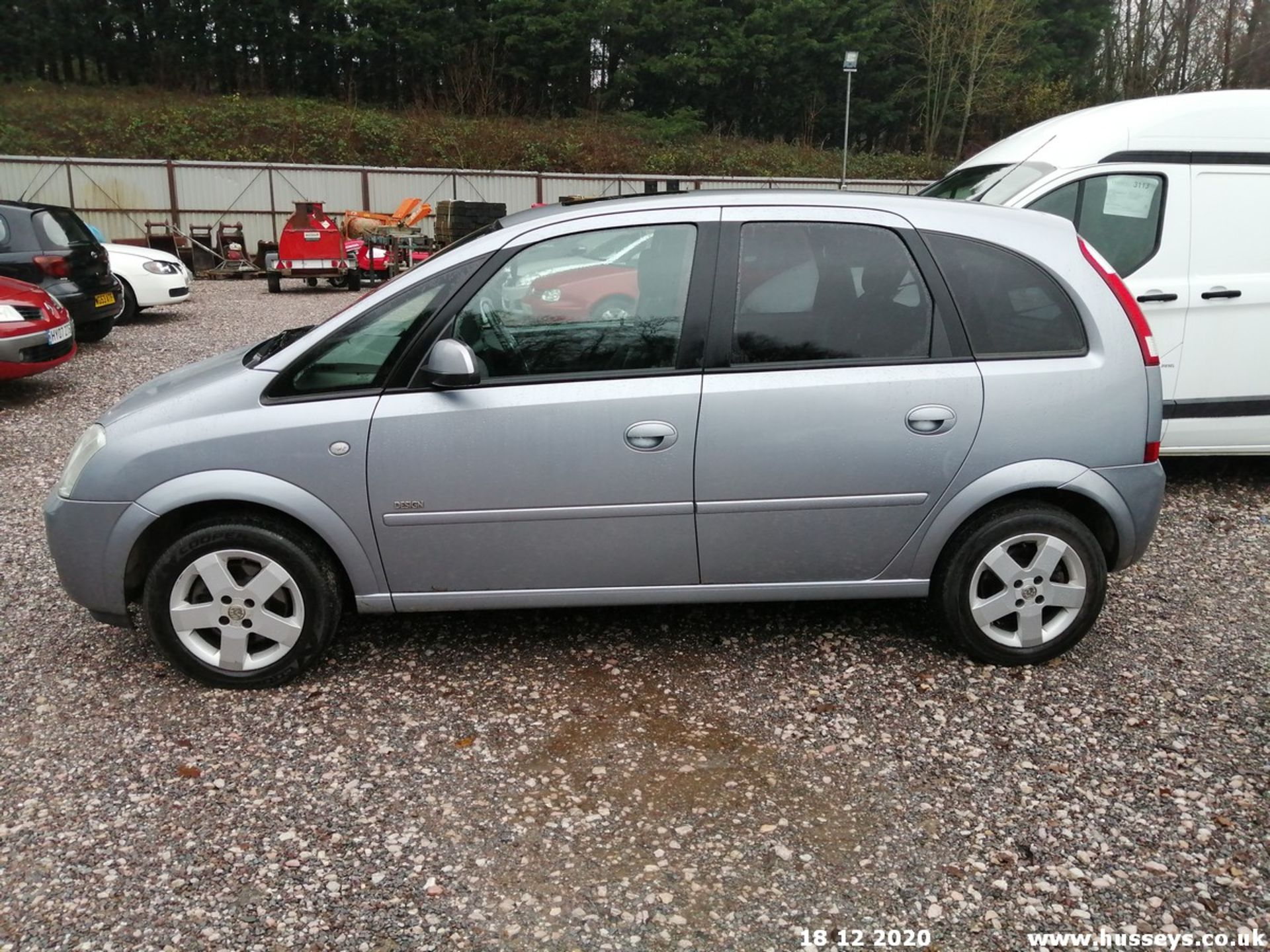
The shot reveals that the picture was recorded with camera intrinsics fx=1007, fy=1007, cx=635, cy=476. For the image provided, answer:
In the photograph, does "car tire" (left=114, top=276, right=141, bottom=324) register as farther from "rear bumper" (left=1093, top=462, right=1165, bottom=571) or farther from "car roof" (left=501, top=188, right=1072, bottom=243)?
"rear bumper" (left=1093, top=462, right=1165, bottom=571)

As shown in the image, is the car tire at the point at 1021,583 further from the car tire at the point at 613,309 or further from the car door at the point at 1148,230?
the car door at the point at 1148,230

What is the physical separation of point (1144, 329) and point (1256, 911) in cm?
208

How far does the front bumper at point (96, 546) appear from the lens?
3.69 metres

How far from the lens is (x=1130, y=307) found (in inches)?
152

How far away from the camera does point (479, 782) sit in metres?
3.27

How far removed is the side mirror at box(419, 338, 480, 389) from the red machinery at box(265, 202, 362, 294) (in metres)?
16.1

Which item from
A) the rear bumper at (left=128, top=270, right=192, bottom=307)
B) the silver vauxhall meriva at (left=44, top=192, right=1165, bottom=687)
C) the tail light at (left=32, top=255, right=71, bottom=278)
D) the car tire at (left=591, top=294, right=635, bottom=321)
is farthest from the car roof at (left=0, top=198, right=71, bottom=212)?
the car tire at (left=591, top=294, right=635, bottom=321)

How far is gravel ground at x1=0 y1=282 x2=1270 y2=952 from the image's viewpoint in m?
2.70

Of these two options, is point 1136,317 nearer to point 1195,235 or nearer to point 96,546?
point 1195,235

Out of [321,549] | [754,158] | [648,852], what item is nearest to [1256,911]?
[648,852]

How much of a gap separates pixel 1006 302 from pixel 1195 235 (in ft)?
9.87

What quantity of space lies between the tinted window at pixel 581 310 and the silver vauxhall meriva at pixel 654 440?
1 centimetres

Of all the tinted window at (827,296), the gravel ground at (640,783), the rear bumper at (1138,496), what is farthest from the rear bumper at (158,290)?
the rear bumper at (1138,496)

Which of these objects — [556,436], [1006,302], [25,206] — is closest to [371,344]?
[556,436]
